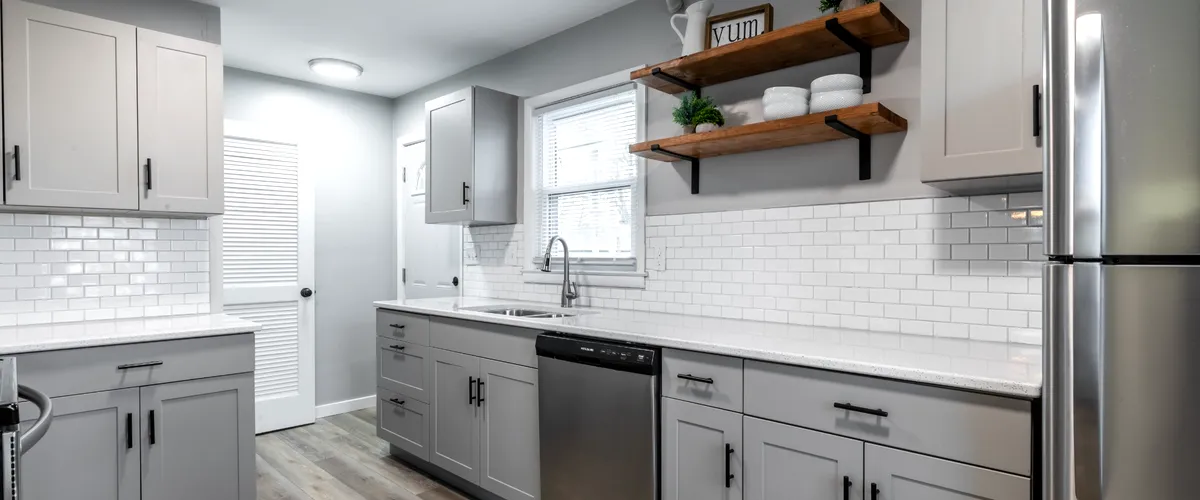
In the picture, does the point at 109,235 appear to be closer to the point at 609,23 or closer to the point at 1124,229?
the point at 609,23

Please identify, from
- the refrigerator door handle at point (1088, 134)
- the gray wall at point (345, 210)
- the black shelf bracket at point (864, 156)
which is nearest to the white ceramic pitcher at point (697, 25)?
the black shelf bracket at point (864, 156)

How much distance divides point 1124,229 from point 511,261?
121 inches

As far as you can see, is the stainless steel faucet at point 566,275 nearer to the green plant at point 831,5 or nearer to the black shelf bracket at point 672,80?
the black shelf bracket at point 672,80

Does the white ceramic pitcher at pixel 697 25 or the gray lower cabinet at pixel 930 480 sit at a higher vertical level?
the white ceramic pitcher at pixel 697 25

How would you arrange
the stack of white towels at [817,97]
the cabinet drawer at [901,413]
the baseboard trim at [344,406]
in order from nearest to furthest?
the cabinet drawer at [901,413] < the stack of white towels at [817,97] < the baseboard trim at [344,406]

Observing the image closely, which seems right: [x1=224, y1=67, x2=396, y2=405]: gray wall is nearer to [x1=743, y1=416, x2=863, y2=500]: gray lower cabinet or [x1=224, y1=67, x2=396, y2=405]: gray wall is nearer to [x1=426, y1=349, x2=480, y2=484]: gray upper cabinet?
[x1=426, y1=349, x2=480, y2=484]: gray upper cabinet

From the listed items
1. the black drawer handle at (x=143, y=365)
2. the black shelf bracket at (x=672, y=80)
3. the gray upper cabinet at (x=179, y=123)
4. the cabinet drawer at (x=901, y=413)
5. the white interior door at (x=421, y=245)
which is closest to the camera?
the cabinet drawer at (x=901, y=413)

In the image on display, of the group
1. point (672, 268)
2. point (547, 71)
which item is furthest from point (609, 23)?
point (672, 268)

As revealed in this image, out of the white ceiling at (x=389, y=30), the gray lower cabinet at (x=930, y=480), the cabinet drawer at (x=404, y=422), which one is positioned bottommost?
the cabinet drawer at (x=404, y=422)

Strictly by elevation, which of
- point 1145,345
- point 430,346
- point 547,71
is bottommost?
point 430,346

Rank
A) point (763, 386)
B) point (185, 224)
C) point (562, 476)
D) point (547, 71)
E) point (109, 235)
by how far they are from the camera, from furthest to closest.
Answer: point (547, 71), point (185, 224), point (109, 235), point (562, 476), point (763, 386)

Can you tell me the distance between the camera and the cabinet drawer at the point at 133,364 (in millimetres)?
2162

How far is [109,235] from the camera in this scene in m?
2.95

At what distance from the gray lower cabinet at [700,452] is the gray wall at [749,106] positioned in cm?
96
